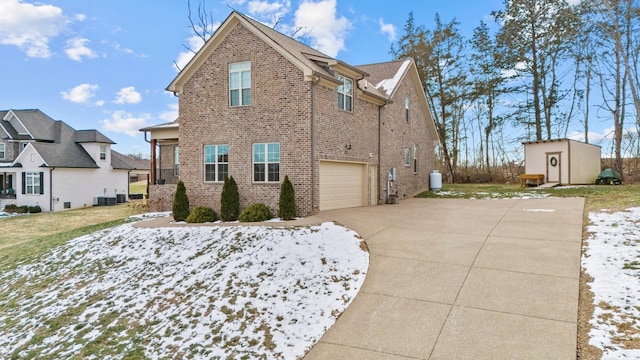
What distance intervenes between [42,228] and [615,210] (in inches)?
949

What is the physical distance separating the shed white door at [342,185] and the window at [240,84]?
3776 millimetres

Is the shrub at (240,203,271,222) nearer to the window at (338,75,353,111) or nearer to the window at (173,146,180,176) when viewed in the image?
the window at (338,75,353,111)

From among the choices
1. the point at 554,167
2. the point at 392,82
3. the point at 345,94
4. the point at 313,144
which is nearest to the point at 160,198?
the point at 313,144

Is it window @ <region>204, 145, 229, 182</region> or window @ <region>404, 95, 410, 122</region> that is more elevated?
window @ <region>404, 95, 410, 122</region>

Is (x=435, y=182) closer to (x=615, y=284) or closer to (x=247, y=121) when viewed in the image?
(x=247, y=121)

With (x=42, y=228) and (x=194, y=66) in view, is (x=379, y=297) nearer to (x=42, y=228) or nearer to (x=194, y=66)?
(x=194, y=66)

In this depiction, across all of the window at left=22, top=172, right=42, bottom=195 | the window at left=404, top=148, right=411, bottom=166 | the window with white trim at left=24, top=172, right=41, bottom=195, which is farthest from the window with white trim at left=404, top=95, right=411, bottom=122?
the window with white trim at left=24, top=172, right=41, bottom=195

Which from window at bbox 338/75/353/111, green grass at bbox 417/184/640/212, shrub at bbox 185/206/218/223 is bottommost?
shrub at bbox 185/206/218/223

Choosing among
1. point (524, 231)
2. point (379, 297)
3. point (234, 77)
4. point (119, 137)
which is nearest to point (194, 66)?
point (234, 77)

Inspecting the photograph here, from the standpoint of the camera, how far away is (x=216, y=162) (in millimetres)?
13977

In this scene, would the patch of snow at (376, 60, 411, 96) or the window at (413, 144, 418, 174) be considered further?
the window at (413, 144, 418, 174)

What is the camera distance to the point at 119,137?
3253 centimetres

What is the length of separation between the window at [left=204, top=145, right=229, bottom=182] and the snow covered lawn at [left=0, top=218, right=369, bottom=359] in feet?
11.2

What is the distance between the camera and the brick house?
12648 mm
